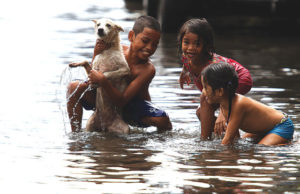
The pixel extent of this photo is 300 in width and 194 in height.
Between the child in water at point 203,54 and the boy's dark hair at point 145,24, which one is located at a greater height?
the boy's dark hair at point 145,24

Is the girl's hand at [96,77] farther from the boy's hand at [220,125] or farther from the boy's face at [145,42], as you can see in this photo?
the boy's hand at [220,125]

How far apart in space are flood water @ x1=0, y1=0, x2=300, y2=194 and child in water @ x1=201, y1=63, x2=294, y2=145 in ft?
0.49

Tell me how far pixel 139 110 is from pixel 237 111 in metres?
1.17

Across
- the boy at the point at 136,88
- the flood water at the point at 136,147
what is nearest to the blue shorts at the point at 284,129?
the flood water at the point at 136,147

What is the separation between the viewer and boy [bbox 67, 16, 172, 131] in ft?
21.2

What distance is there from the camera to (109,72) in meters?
6.40

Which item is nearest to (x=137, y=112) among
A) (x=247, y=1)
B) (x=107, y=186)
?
(x=107, y=186)

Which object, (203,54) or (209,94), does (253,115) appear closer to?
(209,94)

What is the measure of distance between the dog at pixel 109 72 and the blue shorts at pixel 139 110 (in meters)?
0.11

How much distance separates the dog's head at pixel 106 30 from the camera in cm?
633

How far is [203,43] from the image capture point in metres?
6.43

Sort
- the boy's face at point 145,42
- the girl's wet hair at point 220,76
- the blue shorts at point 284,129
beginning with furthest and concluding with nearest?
the boy's face at point 145,42
the blue shorts at point 284,129
the girl's wet hair at point 220,76

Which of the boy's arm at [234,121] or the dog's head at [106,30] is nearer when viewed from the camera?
the boy's arm at [234,121]

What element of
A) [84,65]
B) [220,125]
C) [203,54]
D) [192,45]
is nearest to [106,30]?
[84,65]
